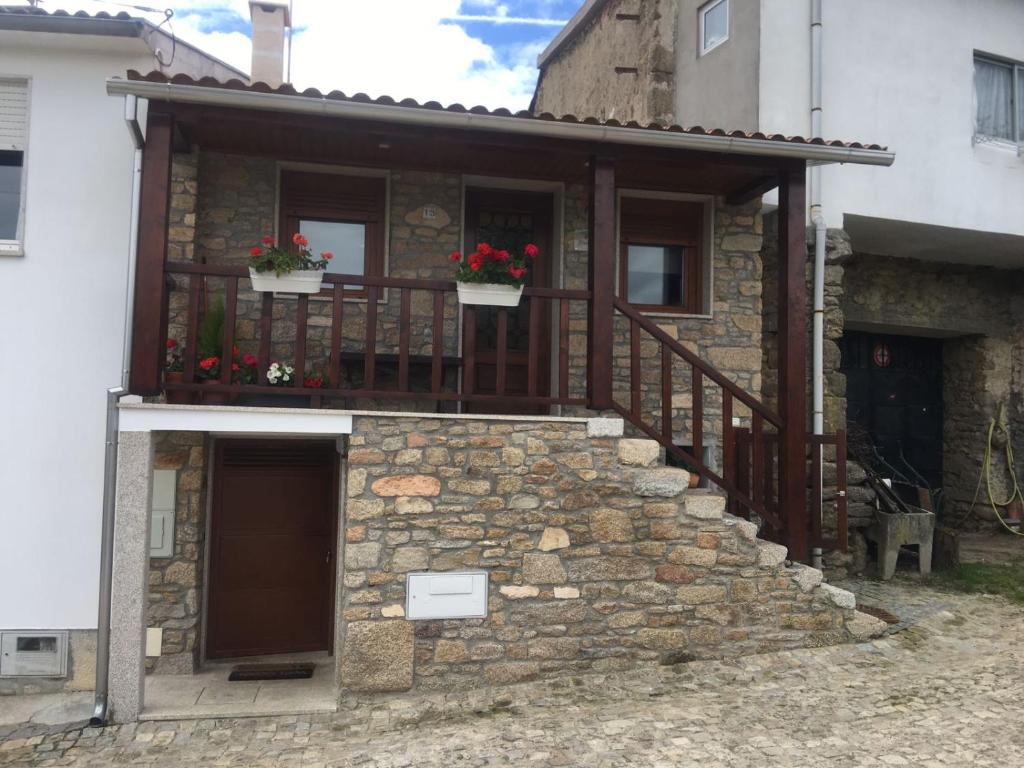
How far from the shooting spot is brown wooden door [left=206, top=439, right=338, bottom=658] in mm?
6062

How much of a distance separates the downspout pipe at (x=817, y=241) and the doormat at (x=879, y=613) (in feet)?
5.44

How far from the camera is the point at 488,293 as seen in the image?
5078mm

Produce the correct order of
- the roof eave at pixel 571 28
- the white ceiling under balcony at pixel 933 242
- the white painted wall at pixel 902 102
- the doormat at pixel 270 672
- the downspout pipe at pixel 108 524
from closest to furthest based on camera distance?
the downspout pipe at pixel 108 524, the doormat at pixel 270 672, the white painted wall at pixel 902 102, the white ceiling under balcony at pixel 933 242, the roof eave at pixel 571 28

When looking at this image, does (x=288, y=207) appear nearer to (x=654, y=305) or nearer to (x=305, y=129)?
(x=305, y=129)

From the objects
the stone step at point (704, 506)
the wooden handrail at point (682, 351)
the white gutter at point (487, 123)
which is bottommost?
the stone step at point (704, 506)

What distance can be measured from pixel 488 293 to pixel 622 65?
593 cm

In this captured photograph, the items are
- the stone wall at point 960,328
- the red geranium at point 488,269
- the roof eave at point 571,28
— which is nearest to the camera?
the red geranium at point 488,269

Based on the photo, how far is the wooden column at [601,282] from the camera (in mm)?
5262

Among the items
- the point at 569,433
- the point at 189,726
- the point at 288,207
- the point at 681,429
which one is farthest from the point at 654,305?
the point at 189,726

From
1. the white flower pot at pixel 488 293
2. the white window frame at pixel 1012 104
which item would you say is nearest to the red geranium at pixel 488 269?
the white flower pot at pixel 488 293

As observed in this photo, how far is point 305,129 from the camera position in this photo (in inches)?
203

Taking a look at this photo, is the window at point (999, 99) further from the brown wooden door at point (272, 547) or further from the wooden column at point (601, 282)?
the brown wooden door at point (272, 547)

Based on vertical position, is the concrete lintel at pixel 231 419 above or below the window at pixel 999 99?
below

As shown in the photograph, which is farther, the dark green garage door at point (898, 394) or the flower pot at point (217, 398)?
the dark green garage door at point (898, 394)
